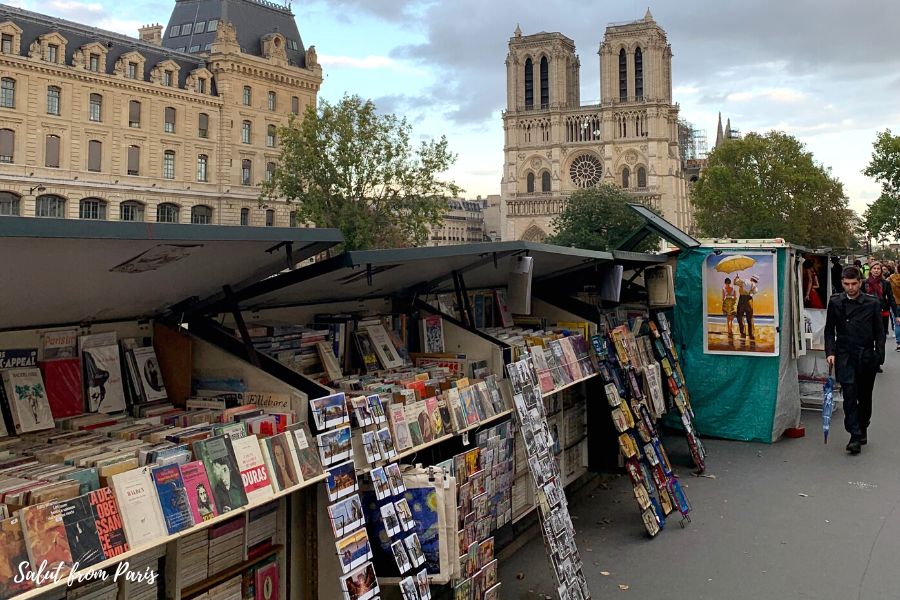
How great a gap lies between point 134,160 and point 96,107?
334 centimetres

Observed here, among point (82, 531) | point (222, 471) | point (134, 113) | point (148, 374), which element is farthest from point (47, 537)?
point (134, 113)

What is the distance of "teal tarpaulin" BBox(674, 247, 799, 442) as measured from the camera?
865 cm

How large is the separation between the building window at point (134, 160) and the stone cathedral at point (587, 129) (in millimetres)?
46474

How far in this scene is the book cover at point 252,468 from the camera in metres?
3.00

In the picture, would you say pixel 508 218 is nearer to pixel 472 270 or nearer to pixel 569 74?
pixel 569 74

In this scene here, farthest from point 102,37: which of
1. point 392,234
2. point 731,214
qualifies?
point 731,214

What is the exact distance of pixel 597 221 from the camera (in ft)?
178

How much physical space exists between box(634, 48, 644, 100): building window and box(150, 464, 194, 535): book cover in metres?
85.7

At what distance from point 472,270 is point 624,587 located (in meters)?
2.73

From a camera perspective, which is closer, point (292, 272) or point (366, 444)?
point (366, 444)

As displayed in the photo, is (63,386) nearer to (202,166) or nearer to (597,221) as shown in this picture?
(202,166)

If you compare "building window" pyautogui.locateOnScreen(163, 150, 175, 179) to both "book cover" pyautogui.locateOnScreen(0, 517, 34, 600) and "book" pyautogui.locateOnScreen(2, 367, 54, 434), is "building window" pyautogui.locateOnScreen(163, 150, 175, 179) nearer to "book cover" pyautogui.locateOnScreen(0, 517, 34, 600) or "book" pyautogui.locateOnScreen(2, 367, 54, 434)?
"book" pyautogui.locateOnScreen(2, 367, 54, 434)

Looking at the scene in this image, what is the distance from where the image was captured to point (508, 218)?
85.2 meters

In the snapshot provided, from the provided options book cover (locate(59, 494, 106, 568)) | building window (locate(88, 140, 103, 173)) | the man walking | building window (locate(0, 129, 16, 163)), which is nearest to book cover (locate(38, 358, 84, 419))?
book cover (locate(59, 494, 106, 568))
